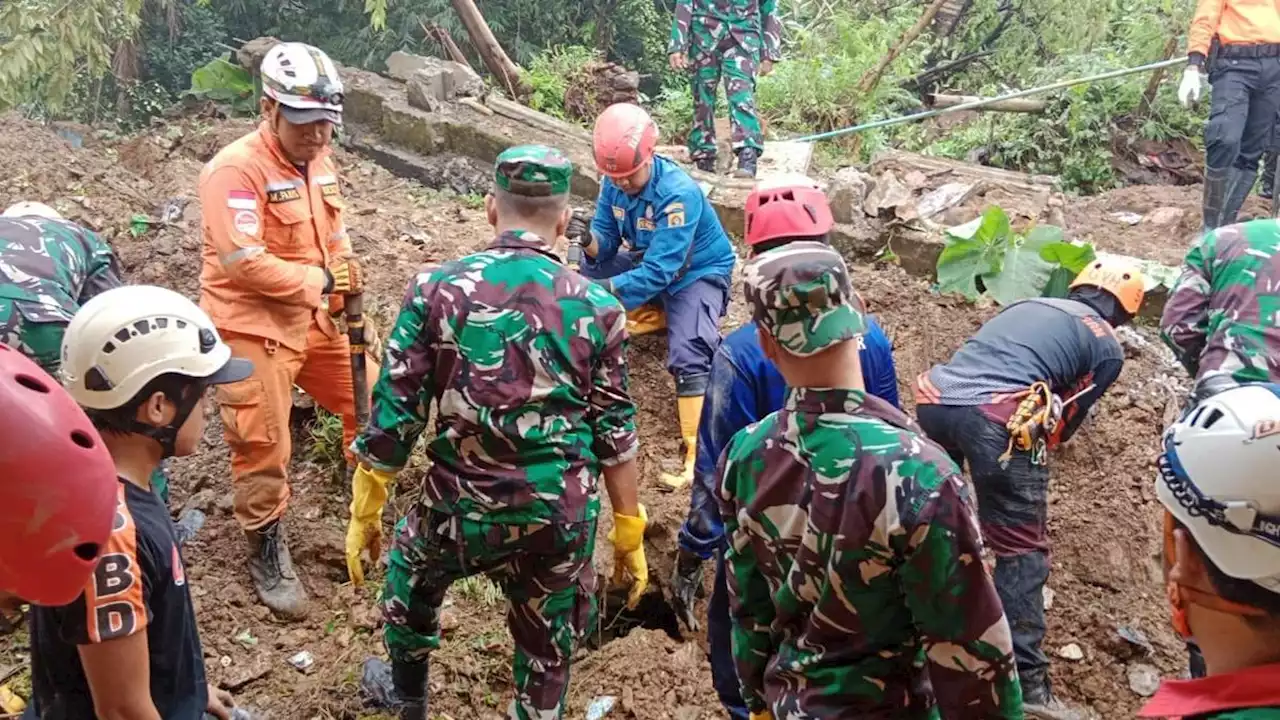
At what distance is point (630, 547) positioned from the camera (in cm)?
349

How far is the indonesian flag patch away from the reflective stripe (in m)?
0.15

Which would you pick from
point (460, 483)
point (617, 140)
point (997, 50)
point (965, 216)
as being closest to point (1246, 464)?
point (460, 483)

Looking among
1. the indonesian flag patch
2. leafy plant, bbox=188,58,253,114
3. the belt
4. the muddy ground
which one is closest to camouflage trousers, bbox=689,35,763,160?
the muddy ground

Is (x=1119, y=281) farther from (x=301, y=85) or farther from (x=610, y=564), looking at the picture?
(x=301, y=85)

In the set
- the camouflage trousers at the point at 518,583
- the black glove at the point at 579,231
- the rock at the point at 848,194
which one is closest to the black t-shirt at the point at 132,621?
the camouflage trousers at the point at 518,583

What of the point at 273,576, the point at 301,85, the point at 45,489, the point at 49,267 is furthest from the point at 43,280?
the point at 45,489

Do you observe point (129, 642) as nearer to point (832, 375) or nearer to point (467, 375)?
point (467, 375)

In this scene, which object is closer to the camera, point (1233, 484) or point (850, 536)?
point (1233, 484)

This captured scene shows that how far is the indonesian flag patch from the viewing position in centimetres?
390

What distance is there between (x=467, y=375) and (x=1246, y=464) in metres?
1.92

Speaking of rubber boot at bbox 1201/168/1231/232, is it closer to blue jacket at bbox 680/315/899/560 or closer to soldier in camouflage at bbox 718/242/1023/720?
blue jacket at bbox 680/315/899/560

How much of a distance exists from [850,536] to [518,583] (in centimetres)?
135

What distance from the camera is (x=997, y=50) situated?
39.6ft

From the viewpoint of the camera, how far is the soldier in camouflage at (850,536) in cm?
208
